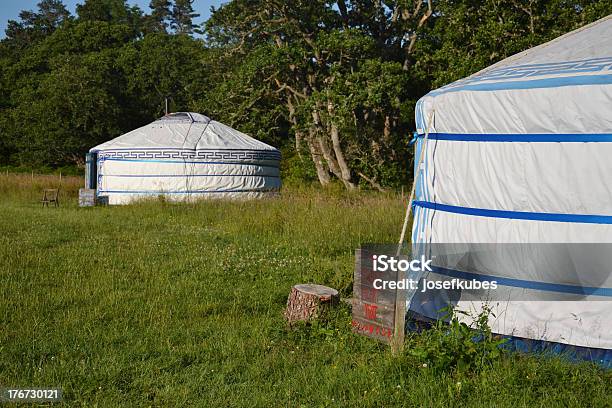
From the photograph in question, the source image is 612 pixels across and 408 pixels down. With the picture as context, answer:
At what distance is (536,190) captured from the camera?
339 centimetres

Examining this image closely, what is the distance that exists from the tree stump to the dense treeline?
28.0ft

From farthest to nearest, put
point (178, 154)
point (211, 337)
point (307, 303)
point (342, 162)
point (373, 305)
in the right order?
1. point (342, 162)
2. point (178, 154)
3. point (307, 303)
4. point (211, 337)
5. point (373, 305)

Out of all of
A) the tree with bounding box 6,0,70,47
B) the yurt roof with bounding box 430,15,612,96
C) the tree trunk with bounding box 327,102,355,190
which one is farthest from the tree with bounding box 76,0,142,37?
the yurt roof with bounding box 430,15,612,96

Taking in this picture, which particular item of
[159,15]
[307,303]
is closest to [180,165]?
[307,303]

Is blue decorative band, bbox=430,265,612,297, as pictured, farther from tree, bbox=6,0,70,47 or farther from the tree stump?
tree, bbox=6,0,70,47

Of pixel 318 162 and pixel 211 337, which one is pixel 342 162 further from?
pixel 211 337

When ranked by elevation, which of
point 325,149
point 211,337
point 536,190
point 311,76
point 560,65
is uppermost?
point 311,76

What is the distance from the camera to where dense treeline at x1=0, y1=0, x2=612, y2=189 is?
1191 cm

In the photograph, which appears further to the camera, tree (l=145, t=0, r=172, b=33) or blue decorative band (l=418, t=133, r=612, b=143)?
tree (l=145, t=0, r=172, b=33)

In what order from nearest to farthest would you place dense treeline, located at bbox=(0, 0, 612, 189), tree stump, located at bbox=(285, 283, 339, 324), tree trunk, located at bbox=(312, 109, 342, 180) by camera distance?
tree stump, located at bbox=(285, 283, 339, 324)
dense treeline, located at bbox=(0, 0, 612, 189)
tree trunk, located at bbox=(312, 109, 342, 180)

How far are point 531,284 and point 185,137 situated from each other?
32.2 feet

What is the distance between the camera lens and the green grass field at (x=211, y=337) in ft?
9.06

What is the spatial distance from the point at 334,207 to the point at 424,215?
→ 4.29 m

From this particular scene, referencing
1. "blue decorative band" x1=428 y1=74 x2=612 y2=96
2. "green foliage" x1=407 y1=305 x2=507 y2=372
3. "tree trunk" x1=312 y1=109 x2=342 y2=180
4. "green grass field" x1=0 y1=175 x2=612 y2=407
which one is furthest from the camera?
"tree trunk" x1=312 y1=109 x2=342 y2=180
